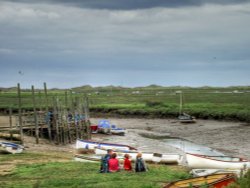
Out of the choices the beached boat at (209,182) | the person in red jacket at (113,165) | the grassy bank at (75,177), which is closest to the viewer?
the beached boat at (209,182)

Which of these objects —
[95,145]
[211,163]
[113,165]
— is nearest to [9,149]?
[95,145]

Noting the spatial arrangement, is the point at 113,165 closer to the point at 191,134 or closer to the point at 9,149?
the point at 9,149

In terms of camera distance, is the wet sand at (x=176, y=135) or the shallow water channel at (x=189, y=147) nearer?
the shallow water channel at (x=189, y=147)

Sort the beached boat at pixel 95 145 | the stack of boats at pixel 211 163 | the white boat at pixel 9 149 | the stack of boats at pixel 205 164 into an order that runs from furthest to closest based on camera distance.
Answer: the beached boat at pixel 95 145, the white boat at pixel 9 149, the stack of boats at pixel 211 163, the stack of boats at pixel 205 164

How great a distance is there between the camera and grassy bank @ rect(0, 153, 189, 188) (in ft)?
73.3

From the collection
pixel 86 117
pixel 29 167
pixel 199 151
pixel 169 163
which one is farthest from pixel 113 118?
pixel 29 167

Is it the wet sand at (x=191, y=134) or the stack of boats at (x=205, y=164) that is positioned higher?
the stack of boats at (x=205, y=164)

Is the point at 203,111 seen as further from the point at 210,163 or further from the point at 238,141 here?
the point at 210,163

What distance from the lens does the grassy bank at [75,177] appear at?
22.3m

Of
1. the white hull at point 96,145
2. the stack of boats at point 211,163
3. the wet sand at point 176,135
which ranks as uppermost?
the white hull at point 96,145

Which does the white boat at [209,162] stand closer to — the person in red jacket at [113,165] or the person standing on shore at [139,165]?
the person standing on shore at [139,165]

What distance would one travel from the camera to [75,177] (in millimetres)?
24031

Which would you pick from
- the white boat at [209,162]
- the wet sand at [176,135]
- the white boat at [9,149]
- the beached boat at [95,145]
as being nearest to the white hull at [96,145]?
the beached boat at [95,145]

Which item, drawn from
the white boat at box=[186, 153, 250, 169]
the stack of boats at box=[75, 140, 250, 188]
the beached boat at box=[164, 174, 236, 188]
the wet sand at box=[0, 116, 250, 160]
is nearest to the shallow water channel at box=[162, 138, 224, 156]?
the wet sand at box=[0, 116, 250, 160]
